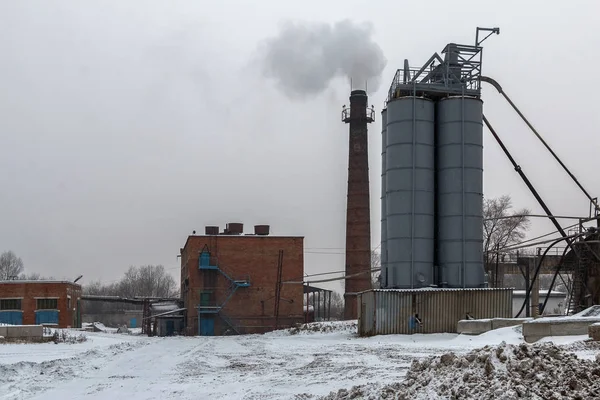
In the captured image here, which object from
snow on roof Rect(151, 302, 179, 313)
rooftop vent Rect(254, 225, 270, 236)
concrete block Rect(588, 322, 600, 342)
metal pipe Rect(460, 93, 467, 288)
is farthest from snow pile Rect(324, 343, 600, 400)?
snow on roof Rect(151, 302, 179, 313)

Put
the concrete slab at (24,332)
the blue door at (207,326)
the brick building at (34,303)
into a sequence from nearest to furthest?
the concrete slab at (24,332) < the blue door at (207,326) < the brick building at (34,303)

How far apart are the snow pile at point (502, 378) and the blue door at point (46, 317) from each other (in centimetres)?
4795

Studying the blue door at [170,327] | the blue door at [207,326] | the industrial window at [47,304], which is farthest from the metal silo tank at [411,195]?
the industrial window at [47,304]

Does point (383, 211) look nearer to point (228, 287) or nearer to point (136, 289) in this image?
point (228, 287)

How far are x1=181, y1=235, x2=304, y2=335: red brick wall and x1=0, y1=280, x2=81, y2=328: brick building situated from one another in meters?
9.52

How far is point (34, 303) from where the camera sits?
5438 cm

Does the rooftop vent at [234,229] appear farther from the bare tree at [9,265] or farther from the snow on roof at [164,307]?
the bare tree at [9,265]

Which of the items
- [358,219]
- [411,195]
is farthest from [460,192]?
[358,219]

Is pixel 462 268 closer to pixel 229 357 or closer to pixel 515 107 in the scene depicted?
pixel 515 107

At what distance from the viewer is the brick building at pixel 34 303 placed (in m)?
53.9

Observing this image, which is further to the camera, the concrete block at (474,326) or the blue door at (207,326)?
the blue door at (207,326)

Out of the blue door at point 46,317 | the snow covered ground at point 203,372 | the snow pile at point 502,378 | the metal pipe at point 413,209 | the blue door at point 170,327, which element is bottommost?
the blue door at point 170,327

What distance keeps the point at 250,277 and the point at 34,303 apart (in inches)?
638

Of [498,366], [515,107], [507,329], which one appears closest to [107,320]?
[515,107]
